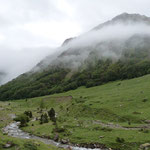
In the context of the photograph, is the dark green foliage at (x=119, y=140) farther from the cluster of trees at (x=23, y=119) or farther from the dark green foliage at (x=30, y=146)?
the cluster of trees at (x=23, y=119)

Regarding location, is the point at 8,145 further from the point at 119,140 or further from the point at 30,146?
the point at 119,140

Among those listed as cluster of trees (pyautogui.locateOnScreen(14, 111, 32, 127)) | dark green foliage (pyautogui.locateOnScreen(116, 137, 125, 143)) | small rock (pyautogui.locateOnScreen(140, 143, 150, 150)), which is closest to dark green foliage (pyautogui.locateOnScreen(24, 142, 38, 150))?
dark green foliage (pyautogui.locateOnScreen(116, 137, 125, 143))

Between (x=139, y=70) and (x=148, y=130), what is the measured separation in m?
120

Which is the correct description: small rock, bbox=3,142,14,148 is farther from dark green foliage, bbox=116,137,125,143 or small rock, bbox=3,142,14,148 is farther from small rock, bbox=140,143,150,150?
small rock, bbox=140,143,150,150

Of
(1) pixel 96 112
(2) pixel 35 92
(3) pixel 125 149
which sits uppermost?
(2) pixel 35 92

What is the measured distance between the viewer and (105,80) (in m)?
154

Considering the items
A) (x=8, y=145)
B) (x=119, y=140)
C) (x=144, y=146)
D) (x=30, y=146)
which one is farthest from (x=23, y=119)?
(x=144, y=146)

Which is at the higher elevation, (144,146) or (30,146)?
(30,146)

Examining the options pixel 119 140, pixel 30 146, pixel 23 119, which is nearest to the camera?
pixel 30 146

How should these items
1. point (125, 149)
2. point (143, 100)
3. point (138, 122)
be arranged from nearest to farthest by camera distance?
1. point (125, 149)
2. point (138, 122)
3. point (143, 100)

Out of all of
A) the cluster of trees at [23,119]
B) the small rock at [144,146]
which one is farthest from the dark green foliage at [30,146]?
the cluster of trees at [23,119]

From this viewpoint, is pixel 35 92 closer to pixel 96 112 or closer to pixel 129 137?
pixel 96 112

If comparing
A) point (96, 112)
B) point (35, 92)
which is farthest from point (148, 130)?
point (35, 92)

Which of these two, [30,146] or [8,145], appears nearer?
[8,145]
